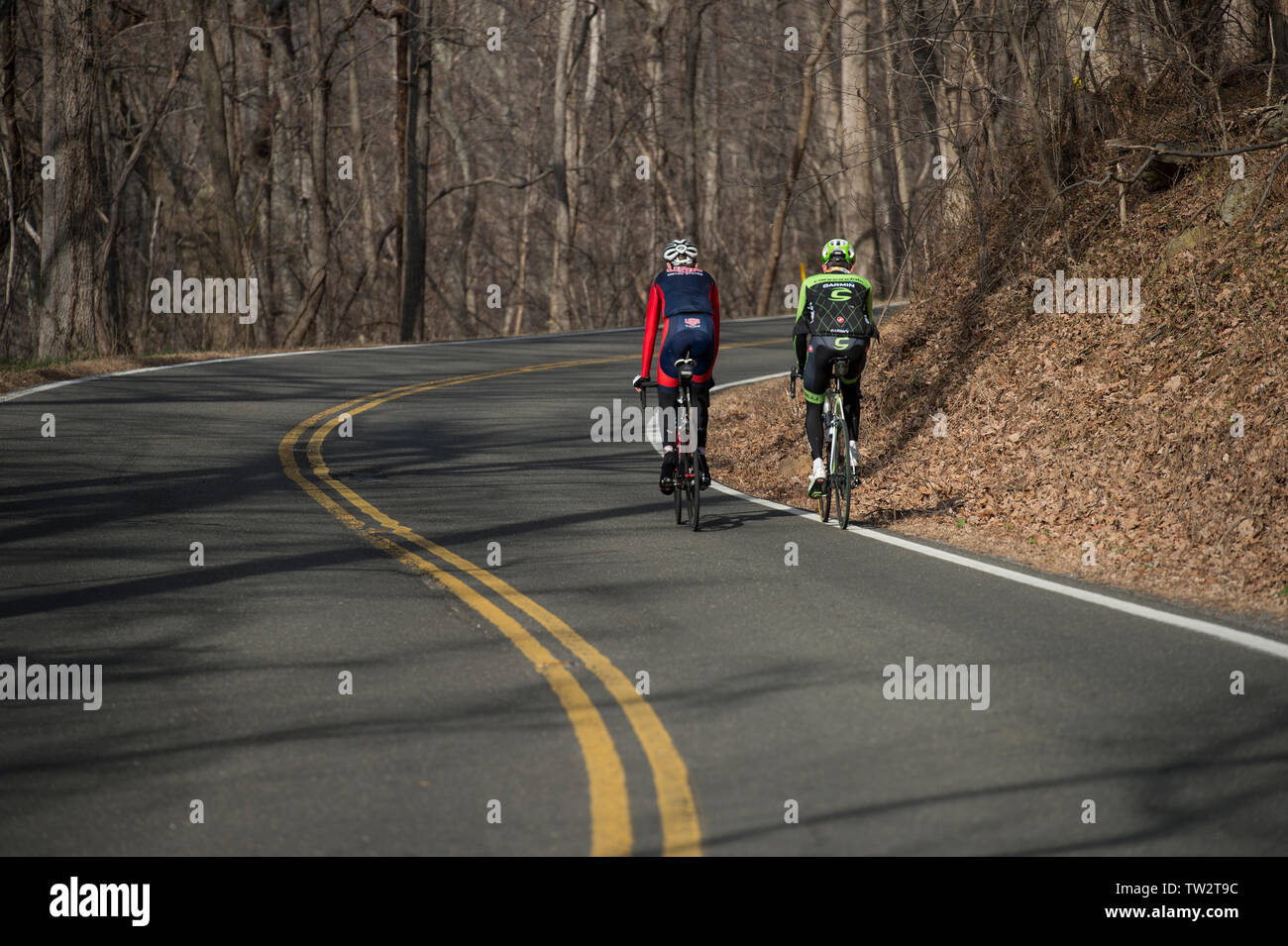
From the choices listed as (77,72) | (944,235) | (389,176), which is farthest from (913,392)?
(389,176)

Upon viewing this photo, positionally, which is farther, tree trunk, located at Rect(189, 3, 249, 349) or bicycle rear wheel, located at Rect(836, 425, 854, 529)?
tree trunk, located at Rect(189, 3, 249, 349)

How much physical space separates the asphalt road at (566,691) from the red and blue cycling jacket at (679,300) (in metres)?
1.60

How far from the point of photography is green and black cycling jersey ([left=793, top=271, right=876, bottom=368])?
1165cm

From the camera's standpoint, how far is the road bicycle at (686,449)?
11656mm

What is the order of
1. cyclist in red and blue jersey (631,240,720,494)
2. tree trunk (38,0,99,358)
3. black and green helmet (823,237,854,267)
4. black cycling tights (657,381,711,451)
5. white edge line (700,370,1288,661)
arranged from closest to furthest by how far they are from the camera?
white edge line (700,370,1288,661) < black and green helmet (823,237,854,267) < cyclist in red and blue jersey (631,240,720,494) < black cycling tights (657,381,711,451) < tree trunk (38,0,99,358)

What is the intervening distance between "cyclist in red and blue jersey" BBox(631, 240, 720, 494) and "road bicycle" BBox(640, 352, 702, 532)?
55mm

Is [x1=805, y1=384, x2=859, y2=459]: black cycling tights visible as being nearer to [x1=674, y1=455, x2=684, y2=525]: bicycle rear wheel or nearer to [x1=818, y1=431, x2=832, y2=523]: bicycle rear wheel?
→ [x1=818, y1=431, x2=832, y2=523]: bicycle rear wheel

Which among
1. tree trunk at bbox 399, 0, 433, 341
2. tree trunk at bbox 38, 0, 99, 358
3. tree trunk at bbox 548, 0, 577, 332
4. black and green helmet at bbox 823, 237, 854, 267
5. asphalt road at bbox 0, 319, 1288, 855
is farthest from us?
tree trunk at bbox 548, 0, 577, 332

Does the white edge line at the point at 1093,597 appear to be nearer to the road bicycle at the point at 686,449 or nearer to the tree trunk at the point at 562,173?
the road bicycle at the point at 686,449

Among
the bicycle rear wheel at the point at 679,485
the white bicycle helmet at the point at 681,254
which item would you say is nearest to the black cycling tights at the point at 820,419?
the bicycle rear wheel at the point at 679,485

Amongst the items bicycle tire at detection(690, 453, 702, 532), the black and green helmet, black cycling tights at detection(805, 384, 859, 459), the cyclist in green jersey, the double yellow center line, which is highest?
the black and green helmet

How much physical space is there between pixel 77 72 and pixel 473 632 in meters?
21.1

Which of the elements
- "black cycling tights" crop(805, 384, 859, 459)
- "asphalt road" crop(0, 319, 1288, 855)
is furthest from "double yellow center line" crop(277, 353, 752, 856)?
"black cycling tights" crop(805, 384, 859, 459)
